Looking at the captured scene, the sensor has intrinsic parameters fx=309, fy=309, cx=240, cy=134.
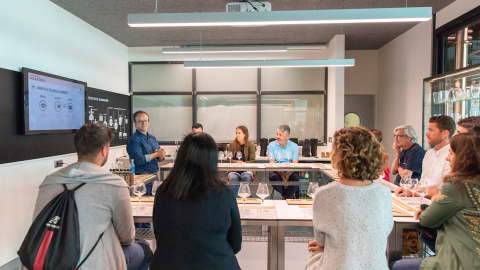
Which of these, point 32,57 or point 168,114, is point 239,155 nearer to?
point 168,114

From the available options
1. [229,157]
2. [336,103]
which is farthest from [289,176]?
[336,103]

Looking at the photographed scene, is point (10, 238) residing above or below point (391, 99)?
below

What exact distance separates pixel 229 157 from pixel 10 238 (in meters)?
2.76

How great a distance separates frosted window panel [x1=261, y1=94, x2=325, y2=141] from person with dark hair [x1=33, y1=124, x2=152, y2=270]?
5.13 meters

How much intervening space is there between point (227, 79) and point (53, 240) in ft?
18.0

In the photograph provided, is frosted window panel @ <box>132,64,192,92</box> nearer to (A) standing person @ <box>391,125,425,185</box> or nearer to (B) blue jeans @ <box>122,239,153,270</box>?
(A) standing person @ <box>391,125,425,185</box>

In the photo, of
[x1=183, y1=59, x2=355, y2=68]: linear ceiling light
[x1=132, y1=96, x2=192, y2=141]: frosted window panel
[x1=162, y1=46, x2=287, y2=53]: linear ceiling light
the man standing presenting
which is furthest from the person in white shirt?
[x1=132, y1=96, x2=192, y2=141]: frosted window panel

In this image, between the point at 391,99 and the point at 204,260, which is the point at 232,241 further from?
the point at 391,99

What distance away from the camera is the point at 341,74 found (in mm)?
5848

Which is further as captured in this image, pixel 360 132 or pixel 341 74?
pixel 341 74

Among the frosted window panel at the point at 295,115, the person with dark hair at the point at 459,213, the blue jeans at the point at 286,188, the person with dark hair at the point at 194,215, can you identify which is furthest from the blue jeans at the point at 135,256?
the frosted window panel at the point at 295,115

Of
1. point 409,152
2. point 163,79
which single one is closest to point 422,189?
point 409,152

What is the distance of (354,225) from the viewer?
55.7 inches

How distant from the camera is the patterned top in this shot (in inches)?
55.7
